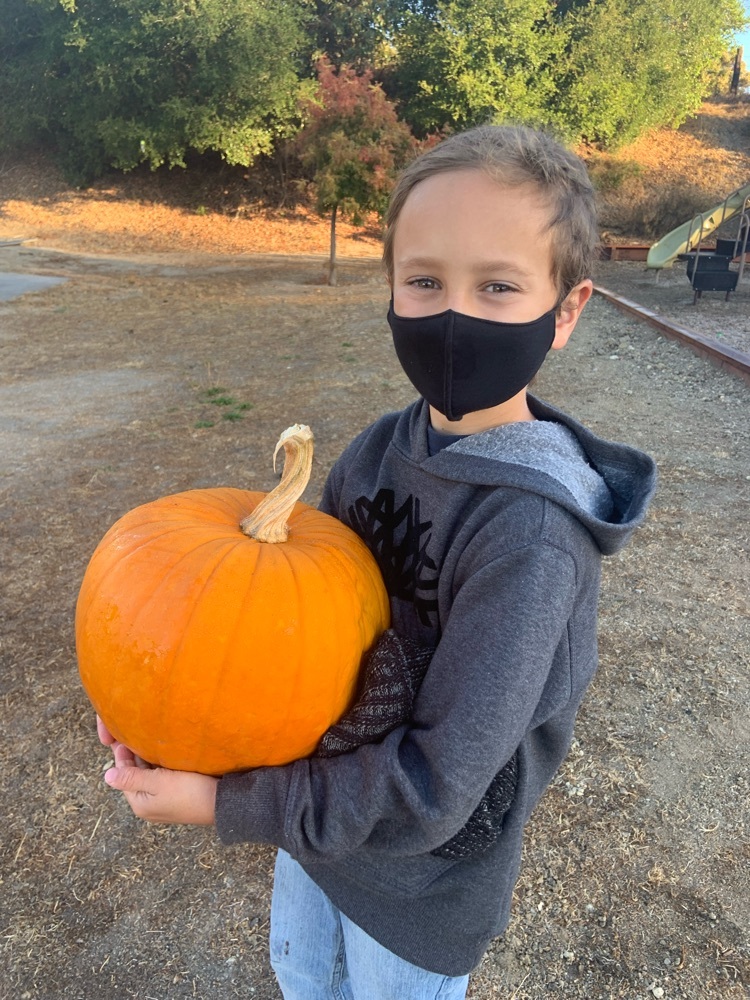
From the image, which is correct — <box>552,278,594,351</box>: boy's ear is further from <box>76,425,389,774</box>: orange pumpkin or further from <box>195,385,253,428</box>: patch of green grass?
<box>195,385,253,428</box>: patch of green grass

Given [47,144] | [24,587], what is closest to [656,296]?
[24,587]

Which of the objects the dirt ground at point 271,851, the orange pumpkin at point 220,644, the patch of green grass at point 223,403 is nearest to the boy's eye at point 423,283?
the orange pumpkin at point 220,644

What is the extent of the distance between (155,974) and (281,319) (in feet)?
38.9

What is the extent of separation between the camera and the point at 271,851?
9.34ft

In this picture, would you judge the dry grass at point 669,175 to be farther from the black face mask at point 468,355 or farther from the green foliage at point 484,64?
the black face mask at point 468,355

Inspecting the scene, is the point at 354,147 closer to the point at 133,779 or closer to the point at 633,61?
the point at 133,779

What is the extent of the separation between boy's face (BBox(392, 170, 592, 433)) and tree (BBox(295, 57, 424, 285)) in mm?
14730

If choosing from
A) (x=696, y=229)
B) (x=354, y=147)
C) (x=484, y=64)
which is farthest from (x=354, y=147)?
(x=484, y=64)

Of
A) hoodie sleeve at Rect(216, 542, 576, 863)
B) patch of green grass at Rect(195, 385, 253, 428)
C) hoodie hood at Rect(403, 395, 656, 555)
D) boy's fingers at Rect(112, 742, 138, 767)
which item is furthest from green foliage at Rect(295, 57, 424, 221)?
hoodie sleeve at Rect(216, 542, 576, 863)

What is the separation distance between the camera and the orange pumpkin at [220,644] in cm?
136

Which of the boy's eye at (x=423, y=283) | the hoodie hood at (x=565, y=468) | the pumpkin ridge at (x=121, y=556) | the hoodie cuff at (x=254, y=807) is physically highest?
the boy's eye at (x=423, y=283)

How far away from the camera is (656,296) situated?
15.3 m

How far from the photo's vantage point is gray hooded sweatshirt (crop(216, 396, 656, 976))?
1.11 m

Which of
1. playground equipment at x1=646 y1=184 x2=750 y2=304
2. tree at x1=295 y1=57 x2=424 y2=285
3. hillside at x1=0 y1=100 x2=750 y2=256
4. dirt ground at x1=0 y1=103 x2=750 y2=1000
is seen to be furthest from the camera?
hillside at x1=0 y1=100 x2=750 y2=256
